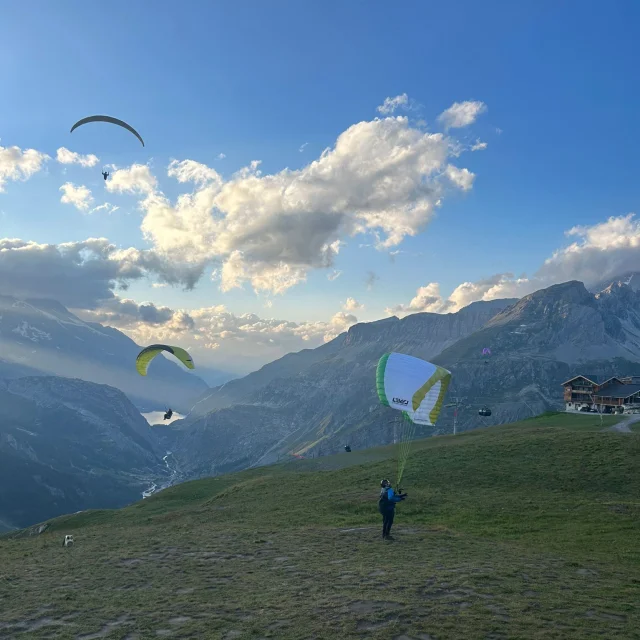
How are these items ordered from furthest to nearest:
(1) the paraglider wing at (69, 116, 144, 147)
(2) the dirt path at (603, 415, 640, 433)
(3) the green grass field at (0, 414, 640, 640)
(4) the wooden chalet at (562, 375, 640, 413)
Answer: (4) the wooden chalet at (562, 375, 640, 413), (2) the dirt path at (603, 415, 640, 433), (1) the paraglider wing at (69, 116, 144, 147), (3) the green grass field at (0, 414, 640, 640)

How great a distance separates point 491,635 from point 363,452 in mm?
64804

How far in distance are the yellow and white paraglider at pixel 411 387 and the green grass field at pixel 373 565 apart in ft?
20.6

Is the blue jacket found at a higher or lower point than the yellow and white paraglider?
lower

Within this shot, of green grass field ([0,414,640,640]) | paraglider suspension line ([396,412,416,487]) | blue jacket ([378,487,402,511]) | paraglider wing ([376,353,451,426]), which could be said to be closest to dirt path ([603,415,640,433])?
green grass field ([0,414,640,640])

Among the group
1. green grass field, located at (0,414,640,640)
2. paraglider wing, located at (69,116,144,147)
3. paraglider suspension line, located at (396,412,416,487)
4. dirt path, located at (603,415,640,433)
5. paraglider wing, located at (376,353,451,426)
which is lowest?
green grass field, located at (0,414,640,640)

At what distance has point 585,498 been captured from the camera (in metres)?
33.5

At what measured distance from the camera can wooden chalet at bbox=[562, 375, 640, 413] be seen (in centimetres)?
12338

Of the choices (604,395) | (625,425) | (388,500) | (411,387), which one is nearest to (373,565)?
(388,500)

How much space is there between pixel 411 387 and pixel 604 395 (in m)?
119

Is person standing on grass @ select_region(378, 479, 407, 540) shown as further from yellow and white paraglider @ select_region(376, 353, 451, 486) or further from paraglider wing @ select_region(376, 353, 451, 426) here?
paraglider wing @ select_region(376, 353, 451, 426)

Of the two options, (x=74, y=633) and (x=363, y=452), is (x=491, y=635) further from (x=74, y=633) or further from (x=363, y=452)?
(x=363, y=452)

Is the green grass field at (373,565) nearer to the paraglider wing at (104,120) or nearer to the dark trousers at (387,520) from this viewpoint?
the dark trousers at (387,520)

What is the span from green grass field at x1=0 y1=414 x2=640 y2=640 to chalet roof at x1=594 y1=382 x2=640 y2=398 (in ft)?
307

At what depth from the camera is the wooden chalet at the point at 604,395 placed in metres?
Answer: 123
